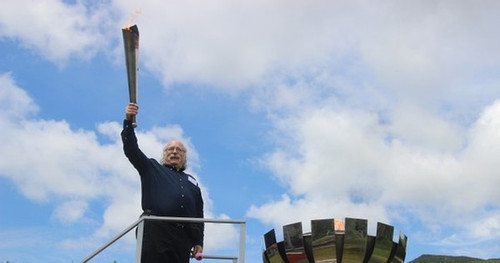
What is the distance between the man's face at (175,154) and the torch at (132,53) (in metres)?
0.88

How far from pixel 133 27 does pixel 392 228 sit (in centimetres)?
332

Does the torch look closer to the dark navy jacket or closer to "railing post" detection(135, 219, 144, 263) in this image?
the dark navy jacket

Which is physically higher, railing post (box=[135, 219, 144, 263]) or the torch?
the torch

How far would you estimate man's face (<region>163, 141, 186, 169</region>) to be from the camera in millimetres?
6672

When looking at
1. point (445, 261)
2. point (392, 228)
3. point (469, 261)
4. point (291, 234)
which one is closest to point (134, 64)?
point (291, 234)

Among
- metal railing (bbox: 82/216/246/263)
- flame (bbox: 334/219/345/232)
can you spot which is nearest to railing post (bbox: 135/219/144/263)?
metal railing (bbox: 82/216/246/263)

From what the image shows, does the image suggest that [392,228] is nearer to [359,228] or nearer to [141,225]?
[359,228]

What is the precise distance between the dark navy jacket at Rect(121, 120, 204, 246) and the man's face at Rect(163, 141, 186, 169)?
0.77 feet

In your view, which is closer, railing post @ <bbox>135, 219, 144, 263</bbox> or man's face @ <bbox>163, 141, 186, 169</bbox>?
railing post @ <bbox>135, 219, 144, 263</bbox>

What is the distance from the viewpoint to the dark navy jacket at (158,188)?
20.3ft

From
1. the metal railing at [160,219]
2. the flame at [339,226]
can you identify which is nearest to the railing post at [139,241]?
the metal railing at [160,219]

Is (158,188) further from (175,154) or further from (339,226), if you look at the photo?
(339,226)

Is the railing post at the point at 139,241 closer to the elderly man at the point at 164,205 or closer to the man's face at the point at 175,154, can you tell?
the elderly man at the point at 164,205

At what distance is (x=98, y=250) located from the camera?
6137 mm
